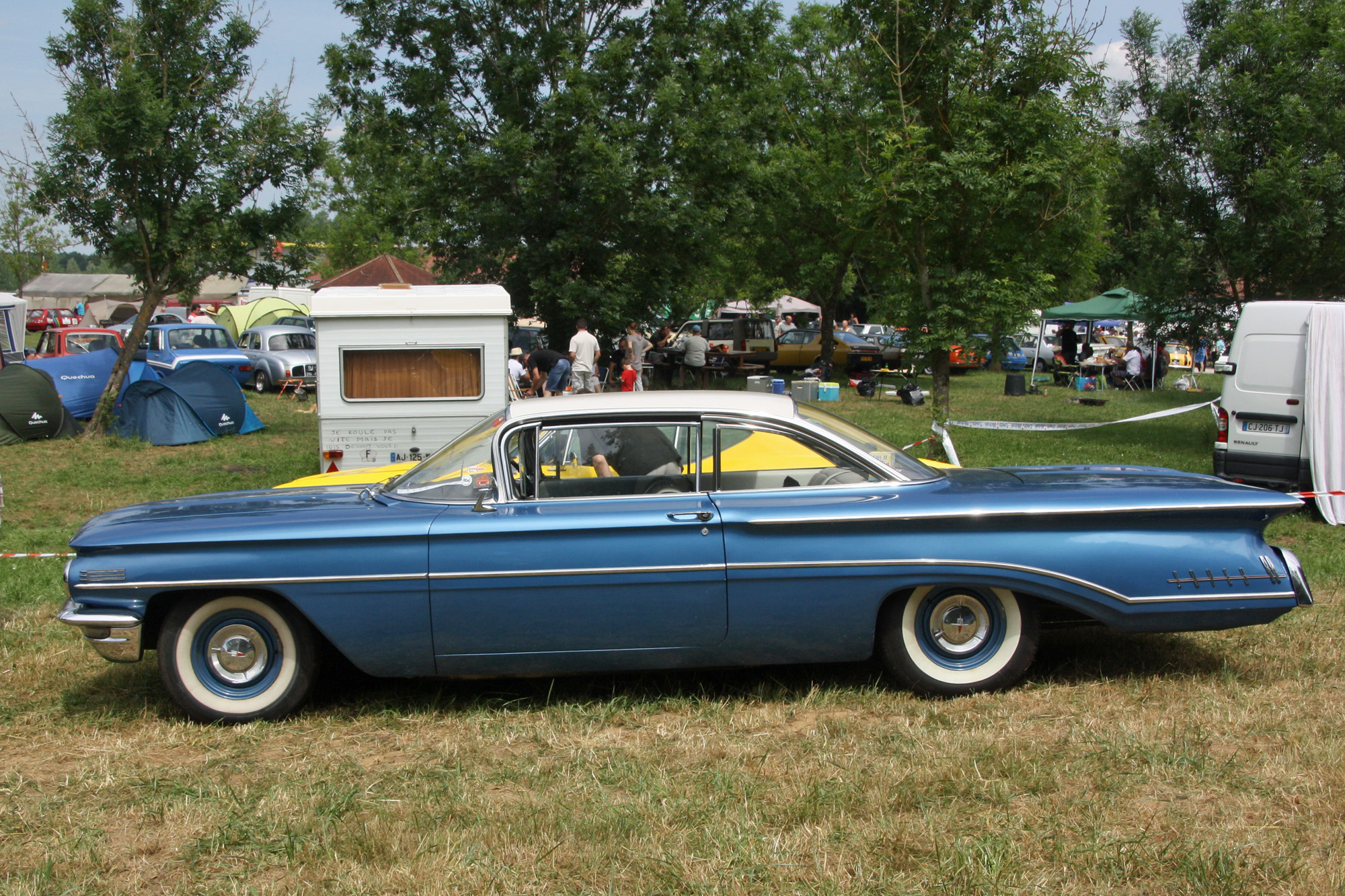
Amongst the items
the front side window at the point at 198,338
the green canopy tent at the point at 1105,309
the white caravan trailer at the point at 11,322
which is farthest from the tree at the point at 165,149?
the green canopy tent at the point at 1105,309

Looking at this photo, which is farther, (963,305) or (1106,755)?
(963,305)

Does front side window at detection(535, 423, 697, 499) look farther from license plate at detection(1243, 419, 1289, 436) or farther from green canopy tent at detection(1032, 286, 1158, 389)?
green canopy tent at detection(1032, 286, 1158, 389)

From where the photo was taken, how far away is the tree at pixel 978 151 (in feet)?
33.2

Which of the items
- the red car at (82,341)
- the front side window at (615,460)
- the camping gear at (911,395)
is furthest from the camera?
the red car at (82,341)

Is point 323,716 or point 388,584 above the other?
point 388,584

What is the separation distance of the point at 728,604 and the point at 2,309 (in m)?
28.6

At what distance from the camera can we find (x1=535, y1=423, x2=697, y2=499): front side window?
4.78m

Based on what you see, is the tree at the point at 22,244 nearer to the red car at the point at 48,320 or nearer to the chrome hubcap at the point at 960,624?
the red car at the point at 48,320

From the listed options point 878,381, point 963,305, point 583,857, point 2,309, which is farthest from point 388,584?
point 2,309

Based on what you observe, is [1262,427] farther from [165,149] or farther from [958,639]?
[165,149]

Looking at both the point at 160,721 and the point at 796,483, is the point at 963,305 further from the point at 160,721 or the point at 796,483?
the point at 160,721

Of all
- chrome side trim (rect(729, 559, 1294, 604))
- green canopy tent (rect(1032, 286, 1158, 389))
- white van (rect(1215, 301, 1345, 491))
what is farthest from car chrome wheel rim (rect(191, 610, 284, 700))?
green canopy tent (rect(1032, 286, 1158, 389))

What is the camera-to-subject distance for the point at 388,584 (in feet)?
14.6

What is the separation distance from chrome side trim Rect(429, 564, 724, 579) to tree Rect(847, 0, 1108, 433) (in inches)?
268
